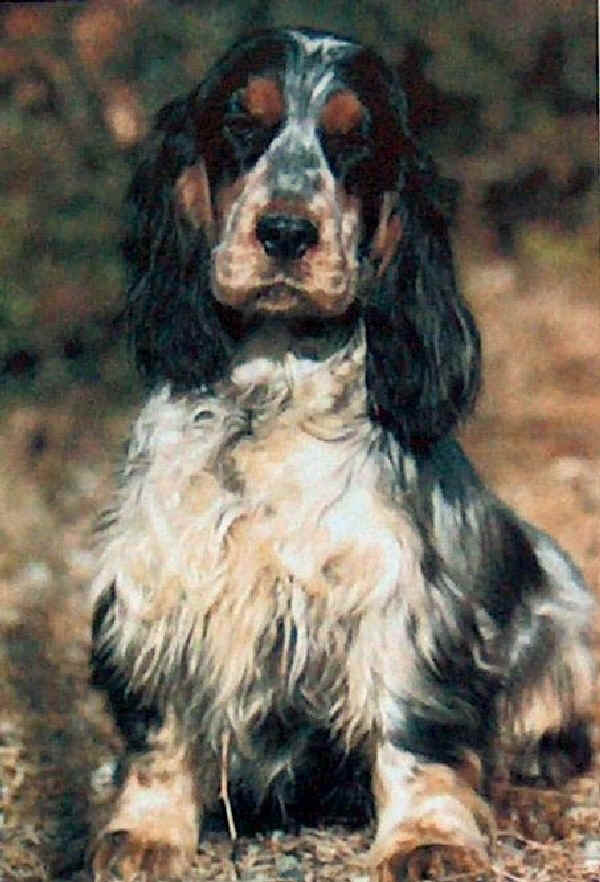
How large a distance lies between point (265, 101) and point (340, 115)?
86mm

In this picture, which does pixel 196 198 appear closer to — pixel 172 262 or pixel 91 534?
pixel 172 262

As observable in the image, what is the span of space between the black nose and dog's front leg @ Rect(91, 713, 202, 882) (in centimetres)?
57

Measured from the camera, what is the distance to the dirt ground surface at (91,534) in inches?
95.3

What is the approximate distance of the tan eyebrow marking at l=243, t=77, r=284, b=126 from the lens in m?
2.29

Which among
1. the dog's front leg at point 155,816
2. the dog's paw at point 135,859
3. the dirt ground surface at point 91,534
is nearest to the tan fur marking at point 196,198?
the dirt ground surface at point 91,534

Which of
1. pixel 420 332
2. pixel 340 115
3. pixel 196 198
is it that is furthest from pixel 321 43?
pixel 420 332

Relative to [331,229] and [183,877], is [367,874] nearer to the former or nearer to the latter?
[183,877]

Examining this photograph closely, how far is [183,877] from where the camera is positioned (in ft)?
7.82

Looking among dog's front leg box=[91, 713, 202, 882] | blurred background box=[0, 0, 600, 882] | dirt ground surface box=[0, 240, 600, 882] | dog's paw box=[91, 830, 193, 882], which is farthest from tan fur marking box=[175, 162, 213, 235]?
dog's paw box=[91, 830, 193, 882]

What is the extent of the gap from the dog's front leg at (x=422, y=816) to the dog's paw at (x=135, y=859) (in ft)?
0.77

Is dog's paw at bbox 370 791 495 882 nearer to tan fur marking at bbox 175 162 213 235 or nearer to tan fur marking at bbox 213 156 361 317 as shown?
tan fur marking at bbox 213 156 361 317

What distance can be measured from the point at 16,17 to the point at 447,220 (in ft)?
2.02

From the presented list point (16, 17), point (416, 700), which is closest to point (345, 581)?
point (416, 700)

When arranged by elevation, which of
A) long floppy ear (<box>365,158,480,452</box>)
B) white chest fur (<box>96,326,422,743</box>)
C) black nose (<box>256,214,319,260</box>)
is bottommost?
white chest fur (<box>96,326,422,743</box>)
